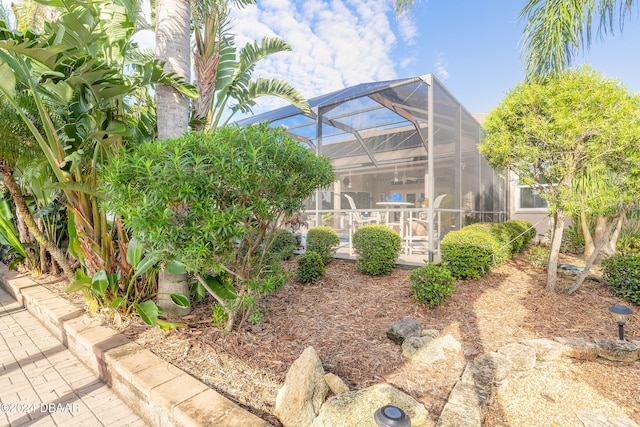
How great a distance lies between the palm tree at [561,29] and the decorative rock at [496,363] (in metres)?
4.31

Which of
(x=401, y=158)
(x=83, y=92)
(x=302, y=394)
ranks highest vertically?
(x=401, y=158)

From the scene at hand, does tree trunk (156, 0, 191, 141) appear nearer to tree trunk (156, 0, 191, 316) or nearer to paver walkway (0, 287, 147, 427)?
tree trunk (156, 0, 191, 316)

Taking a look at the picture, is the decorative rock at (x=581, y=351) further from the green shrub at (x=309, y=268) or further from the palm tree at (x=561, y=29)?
the palm tree at (x=561, y=29)

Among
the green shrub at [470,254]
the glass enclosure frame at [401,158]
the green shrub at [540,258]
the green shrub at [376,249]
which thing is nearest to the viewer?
the green shrub at [470,254]

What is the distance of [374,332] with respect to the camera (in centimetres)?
313

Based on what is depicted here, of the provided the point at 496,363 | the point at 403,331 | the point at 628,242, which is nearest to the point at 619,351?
the point at 496,363

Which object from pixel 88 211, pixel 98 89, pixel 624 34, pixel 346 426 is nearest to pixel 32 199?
pixel 88 211

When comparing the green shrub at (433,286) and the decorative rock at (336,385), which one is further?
the green shrub at (433,286)

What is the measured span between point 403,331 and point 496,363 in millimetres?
795

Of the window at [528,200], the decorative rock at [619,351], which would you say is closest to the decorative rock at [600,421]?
the decorative rock at [619,351]

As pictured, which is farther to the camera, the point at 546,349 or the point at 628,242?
the point at 628,242

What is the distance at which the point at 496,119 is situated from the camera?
4484 mm

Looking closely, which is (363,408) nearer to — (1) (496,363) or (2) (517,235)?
(1) (496,363)

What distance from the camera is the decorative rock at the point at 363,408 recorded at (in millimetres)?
1709
